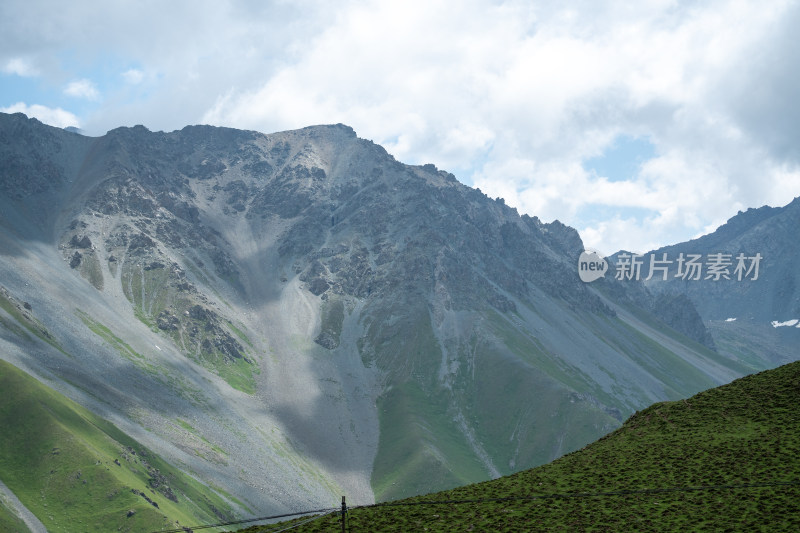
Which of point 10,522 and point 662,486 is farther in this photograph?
point 10,522

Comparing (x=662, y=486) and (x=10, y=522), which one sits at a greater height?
(x=662, y=486)

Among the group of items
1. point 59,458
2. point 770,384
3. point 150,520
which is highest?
point 770,384

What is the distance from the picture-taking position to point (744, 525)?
49094 mm

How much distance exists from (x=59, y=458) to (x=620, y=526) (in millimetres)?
188656

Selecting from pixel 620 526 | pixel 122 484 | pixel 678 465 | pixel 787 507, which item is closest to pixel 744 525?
pixel 787 507

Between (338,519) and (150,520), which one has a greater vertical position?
(338,519)

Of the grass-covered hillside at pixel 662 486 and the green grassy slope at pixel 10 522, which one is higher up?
the grass-covered hillside at pixel 662 486

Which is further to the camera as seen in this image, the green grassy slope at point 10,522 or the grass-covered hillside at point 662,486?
the green grassy slope at point 10,522

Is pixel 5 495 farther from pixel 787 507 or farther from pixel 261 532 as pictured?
pixel 787 507

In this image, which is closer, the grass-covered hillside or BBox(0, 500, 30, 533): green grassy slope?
the grass-covered hillside

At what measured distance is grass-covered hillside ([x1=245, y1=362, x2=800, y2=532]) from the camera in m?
51.9

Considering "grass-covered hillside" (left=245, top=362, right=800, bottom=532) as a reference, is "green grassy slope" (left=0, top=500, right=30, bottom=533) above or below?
below

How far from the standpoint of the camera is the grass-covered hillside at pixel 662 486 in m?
51.9

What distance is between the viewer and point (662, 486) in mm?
58625
